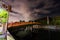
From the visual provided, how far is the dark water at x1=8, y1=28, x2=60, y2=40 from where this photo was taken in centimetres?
190

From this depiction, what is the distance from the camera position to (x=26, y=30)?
1953mm

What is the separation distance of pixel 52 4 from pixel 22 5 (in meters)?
0.46

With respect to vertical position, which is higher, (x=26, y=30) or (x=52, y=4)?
(x=52, y=4)

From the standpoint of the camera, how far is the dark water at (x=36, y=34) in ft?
6.24

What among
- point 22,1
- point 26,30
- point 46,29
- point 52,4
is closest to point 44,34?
point 46,29

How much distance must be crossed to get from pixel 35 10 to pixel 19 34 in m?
0.44

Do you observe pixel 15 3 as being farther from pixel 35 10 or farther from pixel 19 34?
pixel 19 34

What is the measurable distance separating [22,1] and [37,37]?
60 centimetres

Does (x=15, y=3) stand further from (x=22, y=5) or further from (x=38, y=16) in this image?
(x=38, y=16)

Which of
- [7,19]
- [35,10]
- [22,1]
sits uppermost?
[22,1]

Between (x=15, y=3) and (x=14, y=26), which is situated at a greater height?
(x=15, y=3)

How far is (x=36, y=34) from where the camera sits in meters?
1.94

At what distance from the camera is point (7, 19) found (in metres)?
1.98

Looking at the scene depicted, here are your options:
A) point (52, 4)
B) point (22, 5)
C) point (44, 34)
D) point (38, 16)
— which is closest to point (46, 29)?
point (44, 34)
